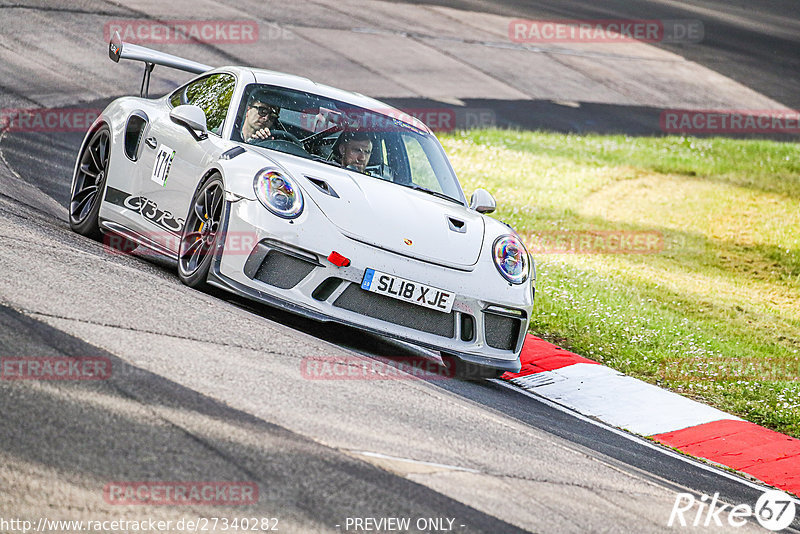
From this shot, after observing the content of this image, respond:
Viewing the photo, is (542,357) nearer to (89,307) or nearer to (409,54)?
(89,307)

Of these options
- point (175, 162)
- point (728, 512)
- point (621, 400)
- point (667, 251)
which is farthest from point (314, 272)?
point (667, 251)

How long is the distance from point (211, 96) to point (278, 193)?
1740 mm

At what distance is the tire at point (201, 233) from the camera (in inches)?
254

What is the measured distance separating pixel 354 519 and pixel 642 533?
1354 mm

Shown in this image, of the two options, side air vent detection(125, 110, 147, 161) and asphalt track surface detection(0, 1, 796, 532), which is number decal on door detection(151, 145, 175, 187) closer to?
side air vent detection(125, 110, 147, 161)

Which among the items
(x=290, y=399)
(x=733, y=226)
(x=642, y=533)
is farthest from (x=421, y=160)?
(x=733, y=226)

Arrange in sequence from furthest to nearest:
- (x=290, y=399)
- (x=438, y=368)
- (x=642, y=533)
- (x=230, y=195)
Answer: (x=438, y=368) < (x=230, y=195) < (x=290, y=399) < (x=642, y=533)

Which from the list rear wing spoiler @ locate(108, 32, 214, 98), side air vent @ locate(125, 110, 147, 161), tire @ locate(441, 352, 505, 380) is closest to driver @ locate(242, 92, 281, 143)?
side air vent @ locate(125, 110, 147, 161)

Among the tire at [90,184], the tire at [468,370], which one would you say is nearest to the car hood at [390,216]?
the tire at [468,370]

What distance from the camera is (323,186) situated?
21.6 feet

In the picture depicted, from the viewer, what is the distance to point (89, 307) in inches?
210

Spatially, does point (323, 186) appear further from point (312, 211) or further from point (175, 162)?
point (175, 162)

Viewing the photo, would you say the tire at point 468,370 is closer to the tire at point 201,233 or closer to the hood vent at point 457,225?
the hood vent at point 457,225

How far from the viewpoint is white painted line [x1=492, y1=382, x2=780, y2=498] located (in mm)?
6418
